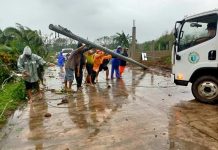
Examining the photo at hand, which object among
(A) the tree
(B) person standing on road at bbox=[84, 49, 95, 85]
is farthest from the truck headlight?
(A) the tree

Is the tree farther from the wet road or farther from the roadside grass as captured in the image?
the wet road

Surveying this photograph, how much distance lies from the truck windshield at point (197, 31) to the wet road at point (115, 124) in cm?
171

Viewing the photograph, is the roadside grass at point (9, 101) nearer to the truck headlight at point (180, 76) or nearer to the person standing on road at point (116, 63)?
the truck headlight at point (180, 76)

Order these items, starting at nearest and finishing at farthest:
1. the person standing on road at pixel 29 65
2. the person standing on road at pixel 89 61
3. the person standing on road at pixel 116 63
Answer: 1. the person standing on road at pixel 29 65
2. the person standing on road at pixel 89 61
3. the person standing on road at pixel 116 63

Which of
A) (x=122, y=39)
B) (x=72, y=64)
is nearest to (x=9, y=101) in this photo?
(x=72, y=64)

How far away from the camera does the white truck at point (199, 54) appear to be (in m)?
9.37

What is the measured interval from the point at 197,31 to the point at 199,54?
0.65m

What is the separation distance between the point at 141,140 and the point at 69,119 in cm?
243

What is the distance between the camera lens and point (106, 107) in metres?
9.38

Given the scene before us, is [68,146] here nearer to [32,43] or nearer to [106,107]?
[106,107]

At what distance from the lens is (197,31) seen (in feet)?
32.0

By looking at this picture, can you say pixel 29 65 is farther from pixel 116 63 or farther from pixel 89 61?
pixel 116 63

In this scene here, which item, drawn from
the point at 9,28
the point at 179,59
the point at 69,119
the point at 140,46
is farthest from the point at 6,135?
the point at 140,46

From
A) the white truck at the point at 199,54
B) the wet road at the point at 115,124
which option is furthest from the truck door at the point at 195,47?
the wet road at the point at 115,124
